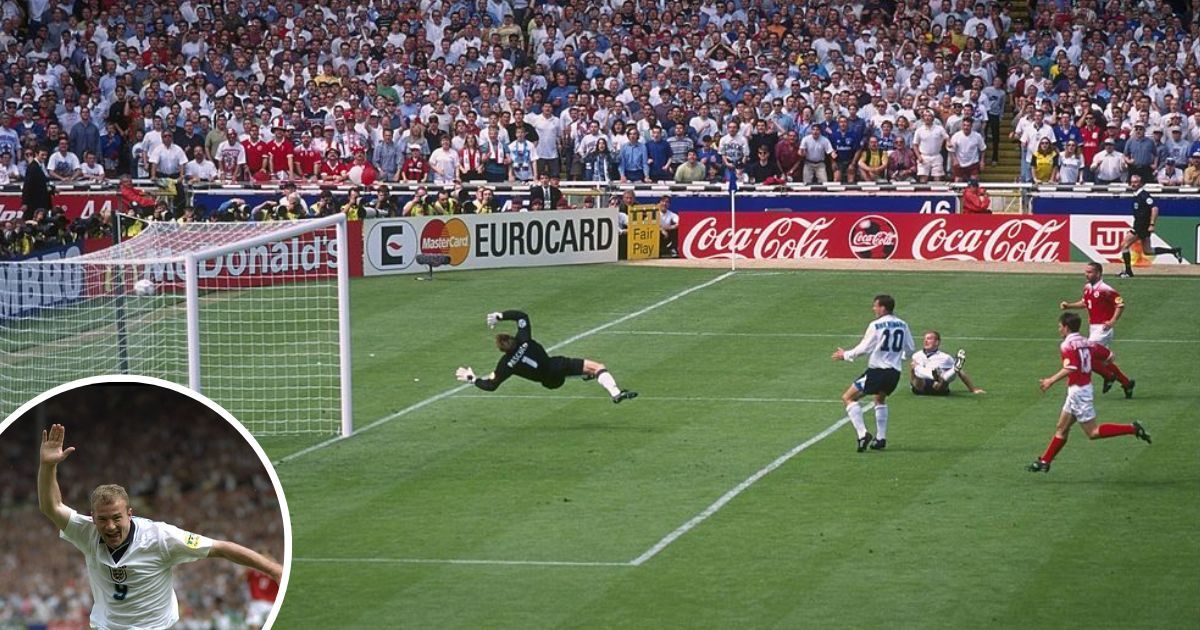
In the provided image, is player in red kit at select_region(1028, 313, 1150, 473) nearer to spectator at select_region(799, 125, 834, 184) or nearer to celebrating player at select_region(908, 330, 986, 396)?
celebrating player at select_region(908, 330, 986, 396)

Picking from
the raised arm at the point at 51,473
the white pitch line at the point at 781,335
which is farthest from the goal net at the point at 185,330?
the raised arm at the point at 51,473

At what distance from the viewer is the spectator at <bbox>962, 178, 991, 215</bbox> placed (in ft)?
126

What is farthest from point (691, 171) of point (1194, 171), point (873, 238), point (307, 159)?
point (1194, 171)

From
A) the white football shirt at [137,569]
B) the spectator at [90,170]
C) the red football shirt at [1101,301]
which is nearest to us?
the white football shirt at [137,569]

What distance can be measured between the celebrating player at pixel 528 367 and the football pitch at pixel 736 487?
1.83ft

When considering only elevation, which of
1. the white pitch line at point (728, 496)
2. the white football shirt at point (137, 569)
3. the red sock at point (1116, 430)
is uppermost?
the white football shirt at point (137, 569)

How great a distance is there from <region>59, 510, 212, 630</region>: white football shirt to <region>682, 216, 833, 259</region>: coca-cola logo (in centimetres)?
2966

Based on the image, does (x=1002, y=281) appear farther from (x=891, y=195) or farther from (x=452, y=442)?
(x=452, y=442)

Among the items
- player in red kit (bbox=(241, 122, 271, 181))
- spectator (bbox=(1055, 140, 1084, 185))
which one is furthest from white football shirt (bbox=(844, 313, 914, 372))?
player in red kit (bbox=(241, 122, 271, 181))

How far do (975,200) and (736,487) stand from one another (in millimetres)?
18727

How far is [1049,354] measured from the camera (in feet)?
95.2

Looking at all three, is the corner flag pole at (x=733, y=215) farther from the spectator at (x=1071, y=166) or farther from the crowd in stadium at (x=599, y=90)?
the spectator at (x=1071, y=166)

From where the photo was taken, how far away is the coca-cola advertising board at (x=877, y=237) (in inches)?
1506

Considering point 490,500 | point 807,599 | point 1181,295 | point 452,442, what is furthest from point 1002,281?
point 807,599
